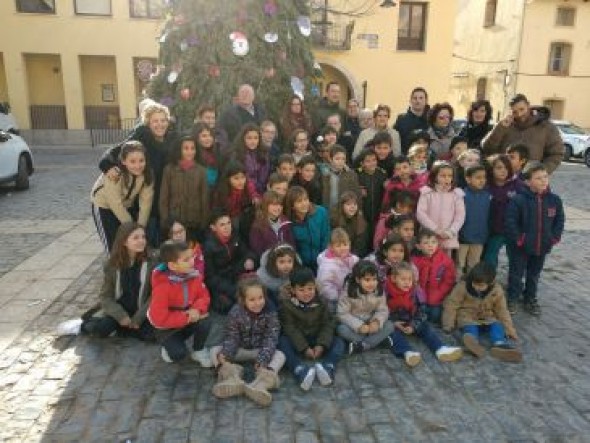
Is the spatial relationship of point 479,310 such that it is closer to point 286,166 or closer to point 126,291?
point 286,166

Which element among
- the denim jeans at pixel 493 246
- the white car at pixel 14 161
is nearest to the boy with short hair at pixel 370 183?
the denim jeans at pixel 493 246

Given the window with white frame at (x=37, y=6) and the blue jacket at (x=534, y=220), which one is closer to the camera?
the blue jacket at (x=534, y=220)

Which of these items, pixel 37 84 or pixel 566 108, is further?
pixel 566 108

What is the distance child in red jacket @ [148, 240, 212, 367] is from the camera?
154 inches

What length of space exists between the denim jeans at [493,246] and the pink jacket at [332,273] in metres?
1.71

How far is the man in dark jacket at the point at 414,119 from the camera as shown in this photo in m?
6.39

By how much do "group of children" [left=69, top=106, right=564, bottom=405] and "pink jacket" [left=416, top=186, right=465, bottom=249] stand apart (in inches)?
0.5

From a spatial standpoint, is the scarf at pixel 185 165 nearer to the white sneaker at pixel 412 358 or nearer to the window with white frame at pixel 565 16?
the white sneaker at pixel 412 358

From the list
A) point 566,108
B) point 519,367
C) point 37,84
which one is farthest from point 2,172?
point 566,108

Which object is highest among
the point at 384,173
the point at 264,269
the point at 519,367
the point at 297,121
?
the point at 297,121

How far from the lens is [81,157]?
59.4ft

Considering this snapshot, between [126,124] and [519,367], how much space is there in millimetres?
20946

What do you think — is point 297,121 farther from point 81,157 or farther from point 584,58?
point 584,58

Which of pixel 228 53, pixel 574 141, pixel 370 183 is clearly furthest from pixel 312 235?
pixel 574 141
